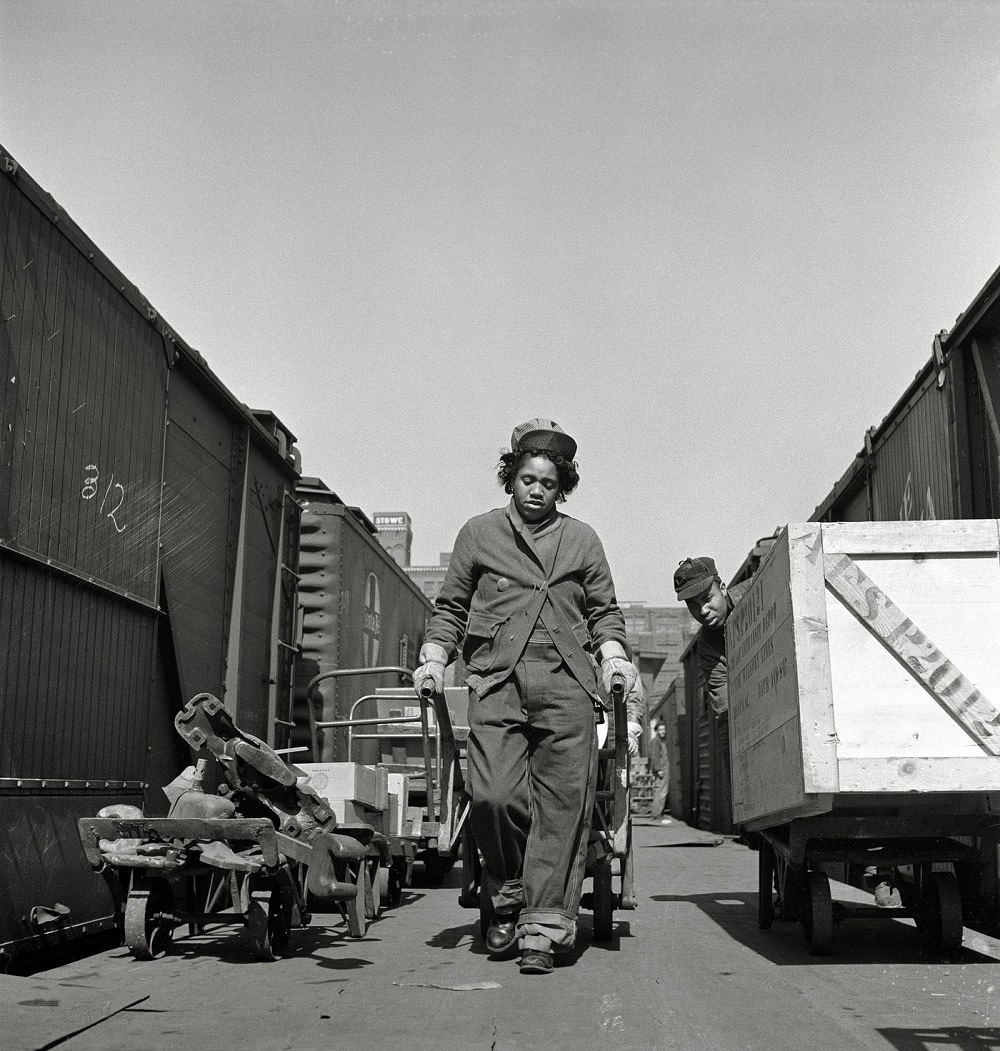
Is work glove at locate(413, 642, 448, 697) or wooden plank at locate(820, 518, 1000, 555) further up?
wooden plank at locate(820, 518, 1000, 555)

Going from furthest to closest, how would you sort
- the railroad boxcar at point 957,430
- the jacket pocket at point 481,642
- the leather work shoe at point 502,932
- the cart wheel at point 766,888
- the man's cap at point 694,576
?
the man's cap at point 694,576 < the railroad boxcar at point 957,430 < the cart wheel at point 766,888 < the jacket pocket at point 481,642 < the leather work shoe at point 502,932

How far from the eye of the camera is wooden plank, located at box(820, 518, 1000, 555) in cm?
425

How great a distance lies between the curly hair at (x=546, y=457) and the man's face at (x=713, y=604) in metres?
1.41

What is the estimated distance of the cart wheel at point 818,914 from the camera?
473cm

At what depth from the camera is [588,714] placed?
478 centimetres

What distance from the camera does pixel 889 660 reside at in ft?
13.7

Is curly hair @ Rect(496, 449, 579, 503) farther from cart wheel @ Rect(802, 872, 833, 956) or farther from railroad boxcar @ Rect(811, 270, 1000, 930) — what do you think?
railroad boxcar @ Rect(811, 270, 1000, 930)

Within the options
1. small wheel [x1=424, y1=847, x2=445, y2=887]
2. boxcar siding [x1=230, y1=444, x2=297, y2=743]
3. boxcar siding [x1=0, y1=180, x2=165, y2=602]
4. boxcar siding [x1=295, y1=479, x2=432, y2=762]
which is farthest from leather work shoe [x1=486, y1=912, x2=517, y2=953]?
boxcar siding [x1=295, y1=479, x2=432, y2=762]

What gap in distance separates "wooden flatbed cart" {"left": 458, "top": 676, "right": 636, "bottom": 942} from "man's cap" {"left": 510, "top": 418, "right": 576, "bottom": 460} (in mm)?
1029

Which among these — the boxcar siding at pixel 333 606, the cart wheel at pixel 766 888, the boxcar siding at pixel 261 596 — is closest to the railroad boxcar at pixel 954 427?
the cart wheel at pixel 766 888

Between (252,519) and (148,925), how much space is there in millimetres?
4148

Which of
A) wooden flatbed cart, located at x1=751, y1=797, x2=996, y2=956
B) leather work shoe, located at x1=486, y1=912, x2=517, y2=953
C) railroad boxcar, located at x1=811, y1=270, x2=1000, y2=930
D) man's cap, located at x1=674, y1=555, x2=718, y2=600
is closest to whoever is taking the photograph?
wooden flatbed cart, located at x1=751, y1=797, x2=996, y2=956

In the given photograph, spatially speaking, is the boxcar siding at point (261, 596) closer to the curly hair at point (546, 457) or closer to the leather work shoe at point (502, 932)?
the curly hair at point (546, 457)

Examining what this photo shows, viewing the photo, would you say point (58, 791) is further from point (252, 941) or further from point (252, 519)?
point (252, 519)
